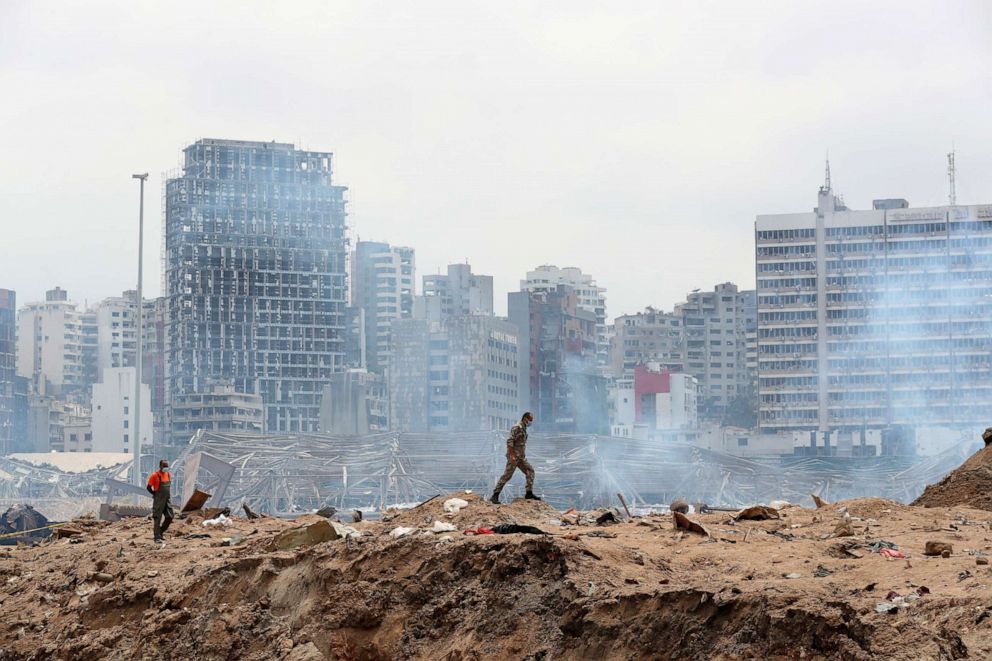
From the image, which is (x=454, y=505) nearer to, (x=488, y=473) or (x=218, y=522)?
(x=218, y=522)

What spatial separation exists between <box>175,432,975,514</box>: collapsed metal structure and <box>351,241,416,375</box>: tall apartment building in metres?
70.0

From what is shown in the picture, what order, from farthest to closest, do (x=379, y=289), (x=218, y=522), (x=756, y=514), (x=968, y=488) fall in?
(x=379, y=289)
(x=218, y=522)
(x=968, y=488)
(x=756, y=514)

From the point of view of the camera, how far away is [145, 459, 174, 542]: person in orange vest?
68.8 ft

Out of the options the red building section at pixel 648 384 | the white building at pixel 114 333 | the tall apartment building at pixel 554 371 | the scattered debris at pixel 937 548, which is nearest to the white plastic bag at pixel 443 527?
the scattered debris at pixel 937 548

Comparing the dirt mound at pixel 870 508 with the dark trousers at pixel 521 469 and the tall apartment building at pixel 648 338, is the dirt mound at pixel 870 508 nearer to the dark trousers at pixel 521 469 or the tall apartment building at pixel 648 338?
the dark trousers at pixel 521 469

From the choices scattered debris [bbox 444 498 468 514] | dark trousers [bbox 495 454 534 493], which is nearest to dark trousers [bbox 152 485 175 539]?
scattered debris [bbox 444 498 468 514]

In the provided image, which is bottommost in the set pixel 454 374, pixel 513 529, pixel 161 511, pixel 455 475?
pixel 455 475

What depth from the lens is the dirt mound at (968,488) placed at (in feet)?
73.2

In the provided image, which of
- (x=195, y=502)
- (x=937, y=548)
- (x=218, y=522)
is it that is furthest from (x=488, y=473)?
(x=937, y=548)

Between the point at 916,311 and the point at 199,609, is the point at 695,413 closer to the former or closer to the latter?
the point at 916,311

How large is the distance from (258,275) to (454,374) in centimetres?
2922

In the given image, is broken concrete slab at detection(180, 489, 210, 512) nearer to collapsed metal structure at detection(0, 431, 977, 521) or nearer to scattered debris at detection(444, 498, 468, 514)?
scattered debris at detection(444, 498, 468, 514)

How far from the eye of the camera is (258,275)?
5856 inches

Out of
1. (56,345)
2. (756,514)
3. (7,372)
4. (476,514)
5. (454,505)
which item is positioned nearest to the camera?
(476,514)
